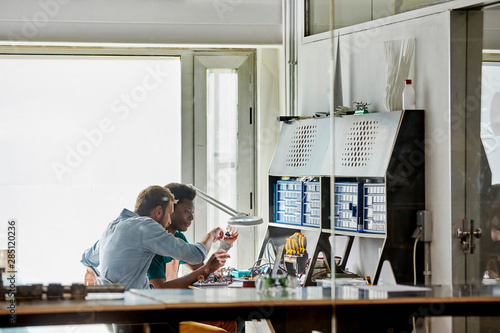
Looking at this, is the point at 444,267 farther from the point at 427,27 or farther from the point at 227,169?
the point at 227,169

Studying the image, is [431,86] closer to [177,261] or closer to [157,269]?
[157,269]

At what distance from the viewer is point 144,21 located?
4.59 meters

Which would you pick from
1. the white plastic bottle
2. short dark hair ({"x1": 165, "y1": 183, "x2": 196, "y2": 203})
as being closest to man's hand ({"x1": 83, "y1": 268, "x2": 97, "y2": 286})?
short dark hair ({"x1": 165, "y1": 183, "x2": 196, "y2": 203})

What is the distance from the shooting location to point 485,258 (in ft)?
11.4

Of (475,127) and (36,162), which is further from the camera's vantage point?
(36,162)

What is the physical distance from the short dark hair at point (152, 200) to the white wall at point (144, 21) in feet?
3.38

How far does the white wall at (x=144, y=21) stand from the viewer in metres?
4.47

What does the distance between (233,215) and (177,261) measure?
47 centimetres

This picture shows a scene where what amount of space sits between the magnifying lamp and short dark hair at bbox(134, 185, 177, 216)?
32 centimetres

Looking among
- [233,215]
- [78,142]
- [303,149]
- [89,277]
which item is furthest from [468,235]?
[78,142]

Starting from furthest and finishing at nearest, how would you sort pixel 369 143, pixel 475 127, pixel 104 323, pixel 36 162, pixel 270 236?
pixel 36 162 < pixel 270 236 < pixel 369 143 < pixel 475 127 < pixel 104 323

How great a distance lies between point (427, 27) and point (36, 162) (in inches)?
105

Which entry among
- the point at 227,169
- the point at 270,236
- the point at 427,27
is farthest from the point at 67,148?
the point at 427,27

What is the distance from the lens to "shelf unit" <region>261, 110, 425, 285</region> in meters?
3.57
